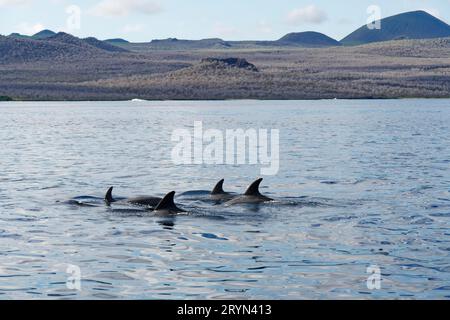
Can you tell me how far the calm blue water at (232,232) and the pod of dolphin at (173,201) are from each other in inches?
17.0

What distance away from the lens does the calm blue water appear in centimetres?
1639

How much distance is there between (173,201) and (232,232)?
356 cm

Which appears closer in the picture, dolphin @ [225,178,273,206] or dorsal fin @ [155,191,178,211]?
dorsal fin @ [155,191,178,211]

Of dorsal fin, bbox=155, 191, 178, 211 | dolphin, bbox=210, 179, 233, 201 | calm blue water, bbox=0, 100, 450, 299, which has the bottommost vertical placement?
calm blue water, bbox=0, 100, 450, 299

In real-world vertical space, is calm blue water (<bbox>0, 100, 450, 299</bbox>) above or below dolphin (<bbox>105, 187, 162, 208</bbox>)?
below

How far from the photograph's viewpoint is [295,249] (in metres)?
19.5

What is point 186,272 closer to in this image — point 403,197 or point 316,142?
point 403,197

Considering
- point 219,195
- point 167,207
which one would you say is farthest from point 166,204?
point 219,195

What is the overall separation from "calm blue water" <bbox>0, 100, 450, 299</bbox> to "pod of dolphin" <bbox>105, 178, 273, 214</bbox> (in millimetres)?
432

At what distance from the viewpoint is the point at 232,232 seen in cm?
2178

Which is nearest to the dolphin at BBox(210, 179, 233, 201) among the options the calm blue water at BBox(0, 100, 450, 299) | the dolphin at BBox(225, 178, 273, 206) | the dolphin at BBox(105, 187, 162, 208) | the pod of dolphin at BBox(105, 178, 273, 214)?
the pod of dolphin at BBox(105, 178, 273, 214)

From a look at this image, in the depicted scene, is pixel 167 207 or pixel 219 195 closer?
pixel 167 207

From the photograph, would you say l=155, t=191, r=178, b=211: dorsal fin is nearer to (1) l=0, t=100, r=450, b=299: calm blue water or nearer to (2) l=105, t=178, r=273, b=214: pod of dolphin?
(2) l=105, t=178, r=273, b=214: pod of dolphin

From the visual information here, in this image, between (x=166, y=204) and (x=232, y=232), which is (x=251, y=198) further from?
(x=232, y=232)
